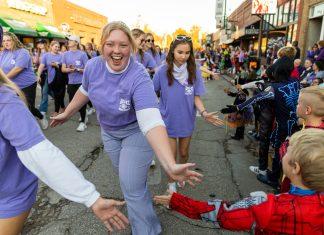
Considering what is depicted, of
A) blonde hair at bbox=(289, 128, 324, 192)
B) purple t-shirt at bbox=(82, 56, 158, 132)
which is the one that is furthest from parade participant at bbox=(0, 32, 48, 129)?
blonde hair at bbox=(289, 128, 324, 192)

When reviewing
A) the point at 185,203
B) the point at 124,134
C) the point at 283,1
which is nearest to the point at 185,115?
the point at 124,134

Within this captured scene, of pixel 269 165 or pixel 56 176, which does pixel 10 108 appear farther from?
pixel 269 165

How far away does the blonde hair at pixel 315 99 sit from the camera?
297 centimetres

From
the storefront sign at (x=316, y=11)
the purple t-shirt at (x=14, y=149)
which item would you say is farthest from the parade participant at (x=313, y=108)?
the storefront sign at (x=316, y=11)

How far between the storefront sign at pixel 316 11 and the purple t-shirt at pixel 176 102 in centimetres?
1353

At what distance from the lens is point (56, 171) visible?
1488 mm

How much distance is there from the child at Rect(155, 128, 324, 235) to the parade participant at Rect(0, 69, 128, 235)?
0.71 meters

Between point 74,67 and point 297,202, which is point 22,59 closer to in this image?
point 74,67

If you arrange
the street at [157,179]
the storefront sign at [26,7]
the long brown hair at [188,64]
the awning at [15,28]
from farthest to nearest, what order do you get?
the storefront sign at [26,7] < the awning at [15,28] < the long brown hair at [188,64] < the street at [157,179]

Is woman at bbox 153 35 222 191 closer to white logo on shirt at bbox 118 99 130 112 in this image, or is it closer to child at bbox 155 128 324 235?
white logo on shirt at bbox 118 99 130 112

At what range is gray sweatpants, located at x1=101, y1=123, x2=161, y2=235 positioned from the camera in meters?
2.54

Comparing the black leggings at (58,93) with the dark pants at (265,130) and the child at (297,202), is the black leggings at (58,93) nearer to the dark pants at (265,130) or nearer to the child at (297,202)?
the dark pants at (265,130)

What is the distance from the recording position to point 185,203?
1896mm

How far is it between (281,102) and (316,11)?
13.6 meters
